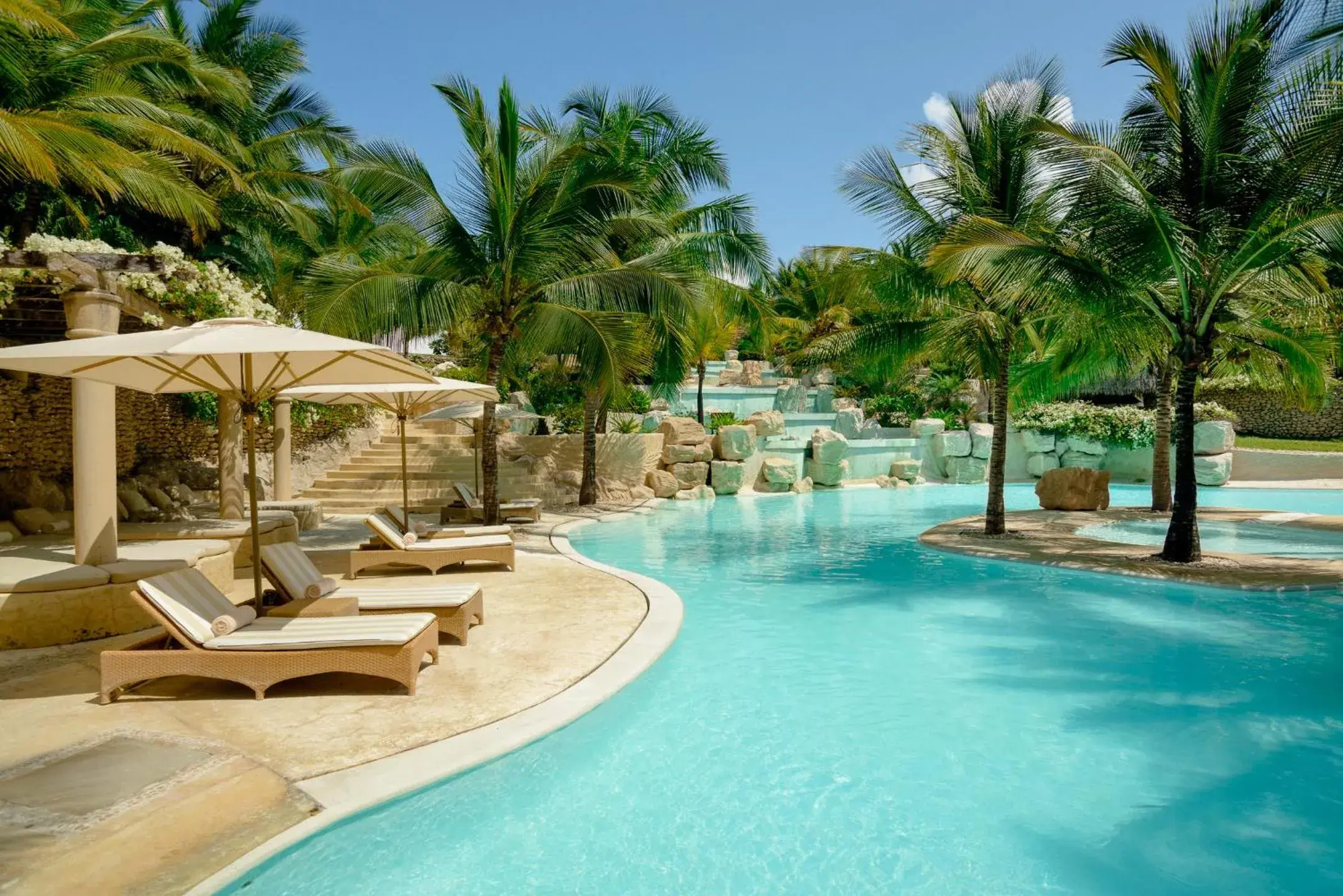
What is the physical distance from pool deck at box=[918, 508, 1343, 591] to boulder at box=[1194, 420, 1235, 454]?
296 inches

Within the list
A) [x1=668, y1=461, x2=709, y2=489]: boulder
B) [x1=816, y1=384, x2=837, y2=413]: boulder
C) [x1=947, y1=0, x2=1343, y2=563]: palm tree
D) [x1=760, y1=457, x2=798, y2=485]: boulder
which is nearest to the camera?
[x1=947, y1=0, x2=1343, y2=563]: palm tree

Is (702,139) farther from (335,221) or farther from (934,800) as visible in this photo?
(934,800)

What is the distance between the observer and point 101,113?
367 inches

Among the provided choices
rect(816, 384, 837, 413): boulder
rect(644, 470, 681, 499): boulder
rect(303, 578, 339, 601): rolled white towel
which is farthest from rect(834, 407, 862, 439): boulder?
rect(303, 578, 339, 601): rolled white towel

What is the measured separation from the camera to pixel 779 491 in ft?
67.2

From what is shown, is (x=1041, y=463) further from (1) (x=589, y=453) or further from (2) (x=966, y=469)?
(1) (x=589, y=453)

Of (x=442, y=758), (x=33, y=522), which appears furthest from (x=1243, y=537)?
(x=33, y=522)

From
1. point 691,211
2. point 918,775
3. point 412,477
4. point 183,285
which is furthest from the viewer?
point 412,477

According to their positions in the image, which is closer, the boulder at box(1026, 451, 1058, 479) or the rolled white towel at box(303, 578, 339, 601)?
the rolled white towel at box(303, 578, 339, 601)

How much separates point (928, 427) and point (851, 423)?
332cm

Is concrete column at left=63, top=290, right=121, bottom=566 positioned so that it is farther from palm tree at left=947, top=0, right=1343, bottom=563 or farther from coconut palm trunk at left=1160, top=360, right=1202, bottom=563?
coconut palm trunk at left=1160, top=360, right=1202, bottom=563

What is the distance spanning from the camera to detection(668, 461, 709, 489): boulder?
1886 centimetres

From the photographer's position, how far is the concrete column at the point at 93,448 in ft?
20.1

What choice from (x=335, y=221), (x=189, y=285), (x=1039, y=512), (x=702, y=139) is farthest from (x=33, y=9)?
(x=1039, y=512)
